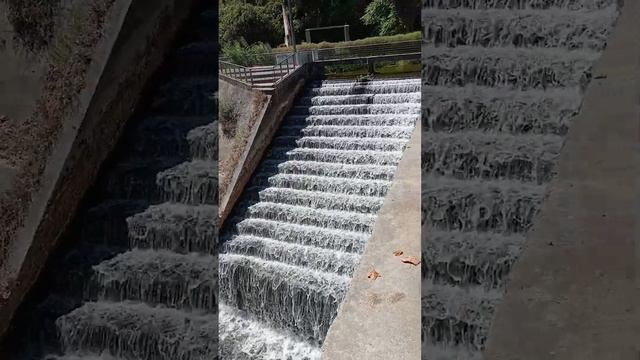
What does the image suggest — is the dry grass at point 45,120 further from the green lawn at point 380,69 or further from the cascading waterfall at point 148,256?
the green lawn at point 380,69

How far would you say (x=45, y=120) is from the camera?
7.57 feet

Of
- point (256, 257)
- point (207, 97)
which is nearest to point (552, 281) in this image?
point (207, 97)

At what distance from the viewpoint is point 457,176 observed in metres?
2.46

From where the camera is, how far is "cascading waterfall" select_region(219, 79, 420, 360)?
4672 millimetres

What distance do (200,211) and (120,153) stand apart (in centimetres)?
56

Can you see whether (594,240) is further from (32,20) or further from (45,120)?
(32,20)

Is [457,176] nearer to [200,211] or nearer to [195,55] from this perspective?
[200,211]

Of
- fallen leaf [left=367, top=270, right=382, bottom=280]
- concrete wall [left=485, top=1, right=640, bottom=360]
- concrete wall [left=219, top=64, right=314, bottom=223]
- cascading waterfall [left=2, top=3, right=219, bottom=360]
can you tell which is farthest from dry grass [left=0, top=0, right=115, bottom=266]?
concrete wall [left=219, top=64, right=314, bottom=223]

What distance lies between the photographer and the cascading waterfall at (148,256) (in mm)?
2525

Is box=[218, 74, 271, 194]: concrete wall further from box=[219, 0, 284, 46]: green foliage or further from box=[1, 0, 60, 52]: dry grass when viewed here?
box=[219, 0, 284, 46]: green foliage

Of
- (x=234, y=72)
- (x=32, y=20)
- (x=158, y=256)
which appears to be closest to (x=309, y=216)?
(x=158, y=256)

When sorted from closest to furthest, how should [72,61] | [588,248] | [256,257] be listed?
[588,248], [72,61], [256,257]

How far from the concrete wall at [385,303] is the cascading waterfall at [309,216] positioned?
132 centimetres

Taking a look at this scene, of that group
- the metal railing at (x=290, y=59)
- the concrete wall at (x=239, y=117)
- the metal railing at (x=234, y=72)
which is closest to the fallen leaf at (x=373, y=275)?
the concrete wall at (x=239, y=117)
